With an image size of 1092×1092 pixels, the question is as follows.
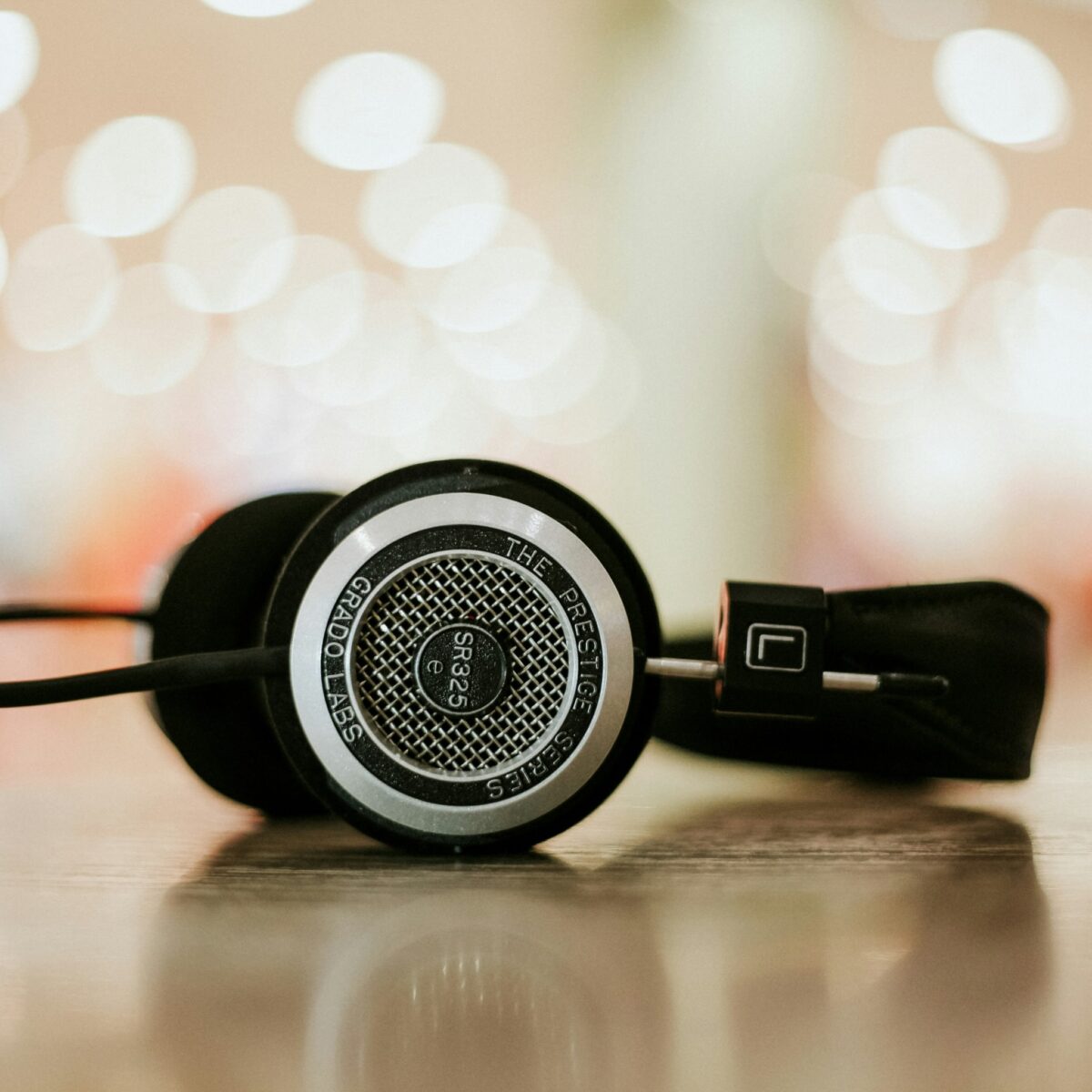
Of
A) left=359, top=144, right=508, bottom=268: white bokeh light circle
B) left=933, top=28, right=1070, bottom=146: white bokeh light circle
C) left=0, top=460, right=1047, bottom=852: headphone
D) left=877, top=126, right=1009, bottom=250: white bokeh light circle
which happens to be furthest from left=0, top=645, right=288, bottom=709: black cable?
left=933, top=28, right=1070, bottom=146: white bokeh light circle

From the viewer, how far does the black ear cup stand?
43 cm

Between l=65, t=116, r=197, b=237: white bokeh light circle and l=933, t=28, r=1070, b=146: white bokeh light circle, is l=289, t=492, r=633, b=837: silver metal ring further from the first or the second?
l=933, t=28, r=1070, b=146: white bokeh light circle

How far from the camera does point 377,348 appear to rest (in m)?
1.75

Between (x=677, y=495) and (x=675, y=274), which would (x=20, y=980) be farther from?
(x=675, y=274)

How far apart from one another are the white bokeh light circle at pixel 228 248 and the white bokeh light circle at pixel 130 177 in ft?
0.13

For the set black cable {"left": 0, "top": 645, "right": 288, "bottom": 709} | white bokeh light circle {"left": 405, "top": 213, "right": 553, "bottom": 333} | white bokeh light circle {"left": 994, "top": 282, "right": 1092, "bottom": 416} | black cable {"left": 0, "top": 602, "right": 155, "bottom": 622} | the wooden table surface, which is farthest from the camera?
white bokeh light circle {"left": 994, "top": 282, "right": 1092, "bottom": 416}

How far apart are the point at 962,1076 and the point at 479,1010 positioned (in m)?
0.13

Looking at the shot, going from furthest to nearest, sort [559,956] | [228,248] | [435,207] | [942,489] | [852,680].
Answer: [942,489]
[435,207]
[228,248]
[852,680]
[559,956]

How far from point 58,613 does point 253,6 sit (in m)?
1.35

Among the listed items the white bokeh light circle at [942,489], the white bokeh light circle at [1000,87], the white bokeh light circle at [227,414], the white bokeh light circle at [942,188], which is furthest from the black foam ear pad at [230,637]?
the white bokeh light circle at [1000,87]

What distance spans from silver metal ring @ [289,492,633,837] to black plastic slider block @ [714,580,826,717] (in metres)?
0.05

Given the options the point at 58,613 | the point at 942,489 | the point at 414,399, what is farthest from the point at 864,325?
the point at 58,613

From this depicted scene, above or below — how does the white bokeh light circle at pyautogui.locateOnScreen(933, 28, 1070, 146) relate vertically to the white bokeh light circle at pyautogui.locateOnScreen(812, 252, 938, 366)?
above

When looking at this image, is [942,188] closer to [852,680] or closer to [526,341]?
[526,341]
